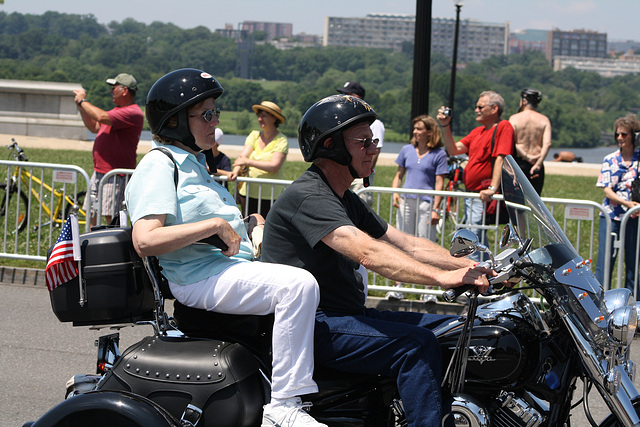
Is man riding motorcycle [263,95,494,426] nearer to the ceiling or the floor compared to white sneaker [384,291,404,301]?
nearer to the ceiling

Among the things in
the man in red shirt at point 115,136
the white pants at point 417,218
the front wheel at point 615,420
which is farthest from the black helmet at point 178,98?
the man in red shirt at point 115,136

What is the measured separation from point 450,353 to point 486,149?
5.20 meters

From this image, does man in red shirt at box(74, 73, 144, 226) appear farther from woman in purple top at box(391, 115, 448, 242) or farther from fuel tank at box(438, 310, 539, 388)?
fuel tank at box(438, 310, 539, 388)

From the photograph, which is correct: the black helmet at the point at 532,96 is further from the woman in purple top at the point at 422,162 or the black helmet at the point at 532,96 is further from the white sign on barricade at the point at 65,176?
the white sign on barricade at the point at 65,176

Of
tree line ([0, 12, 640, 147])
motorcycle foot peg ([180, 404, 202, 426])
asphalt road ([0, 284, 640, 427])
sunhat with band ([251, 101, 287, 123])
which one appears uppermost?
tree line ([0, 12, 640, 147])

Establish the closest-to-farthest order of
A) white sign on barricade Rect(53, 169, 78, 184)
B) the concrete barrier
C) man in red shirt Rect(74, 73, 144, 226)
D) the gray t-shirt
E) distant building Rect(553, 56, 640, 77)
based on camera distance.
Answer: the gray t-shirt < man in red shirt Rect(74, 73, 144, 226) < white sign on barricade Rect(53, 169, 78, 184) < the concrete barrier < distant building Rect(553, 56, 640, 77)

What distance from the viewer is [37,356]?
234 inches

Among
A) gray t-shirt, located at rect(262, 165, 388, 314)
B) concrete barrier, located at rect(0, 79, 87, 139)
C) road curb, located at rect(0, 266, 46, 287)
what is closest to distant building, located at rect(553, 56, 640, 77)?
concrete barrier, located at rect(0, 79, 87, 139)

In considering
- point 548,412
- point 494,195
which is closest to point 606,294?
point 548,412

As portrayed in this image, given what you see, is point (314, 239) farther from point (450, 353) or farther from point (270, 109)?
point (270, 109)

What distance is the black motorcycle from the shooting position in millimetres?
3072

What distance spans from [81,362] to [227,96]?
4160 centimetres

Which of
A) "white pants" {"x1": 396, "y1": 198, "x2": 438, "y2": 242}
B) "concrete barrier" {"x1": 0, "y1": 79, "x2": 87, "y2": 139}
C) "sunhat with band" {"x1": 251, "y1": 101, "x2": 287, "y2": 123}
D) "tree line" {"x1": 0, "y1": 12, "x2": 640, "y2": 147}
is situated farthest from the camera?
"tree line" {"x1": 0, "y1": 12, "x2": 640, "y2": 147}

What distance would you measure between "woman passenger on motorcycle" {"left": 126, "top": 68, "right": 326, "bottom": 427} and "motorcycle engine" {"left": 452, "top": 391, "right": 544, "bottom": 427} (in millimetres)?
579
